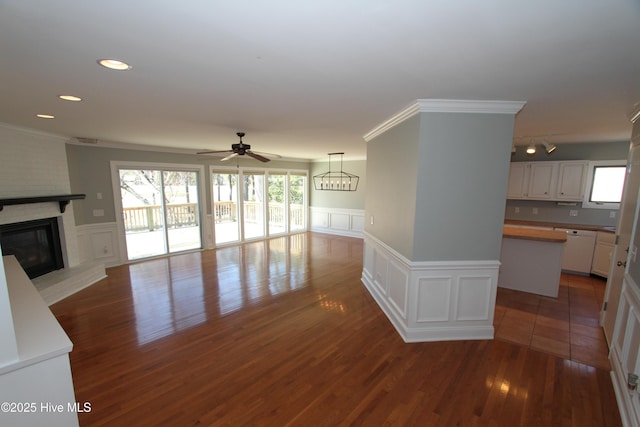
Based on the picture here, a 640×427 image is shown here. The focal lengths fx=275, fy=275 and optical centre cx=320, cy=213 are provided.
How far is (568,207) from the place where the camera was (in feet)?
16.9

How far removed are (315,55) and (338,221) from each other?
7.13m

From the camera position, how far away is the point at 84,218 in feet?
16.5

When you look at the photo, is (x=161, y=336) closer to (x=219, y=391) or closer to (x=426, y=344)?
(x=219, y=391)

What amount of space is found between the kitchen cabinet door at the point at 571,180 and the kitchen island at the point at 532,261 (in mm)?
1416

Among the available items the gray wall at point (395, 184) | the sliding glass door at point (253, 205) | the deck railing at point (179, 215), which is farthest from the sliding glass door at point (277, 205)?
the gray wall at point (395, 184)

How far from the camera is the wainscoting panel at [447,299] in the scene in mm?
2801

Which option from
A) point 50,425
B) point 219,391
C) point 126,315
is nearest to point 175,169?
point 126,315

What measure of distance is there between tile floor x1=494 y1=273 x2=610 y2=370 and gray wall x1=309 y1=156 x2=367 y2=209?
4600 millimetres

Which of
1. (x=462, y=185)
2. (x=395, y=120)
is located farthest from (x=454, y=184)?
(x=395, y=120)

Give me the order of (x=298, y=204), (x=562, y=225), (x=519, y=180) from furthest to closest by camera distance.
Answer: (x=298, y=204), (x=519, y=180), (x=562, y=225)

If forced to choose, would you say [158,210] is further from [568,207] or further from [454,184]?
[568,207]

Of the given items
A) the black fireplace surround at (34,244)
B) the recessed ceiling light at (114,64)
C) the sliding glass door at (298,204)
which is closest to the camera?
the recessed ceiling light at (114,64)

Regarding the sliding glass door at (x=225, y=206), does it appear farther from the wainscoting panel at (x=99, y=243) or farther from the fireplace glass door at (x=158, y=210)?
the wainscoting panel at (x=99, y=243)

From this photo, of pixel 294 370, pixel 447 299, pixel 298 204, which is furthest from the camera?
pixel 298 204
